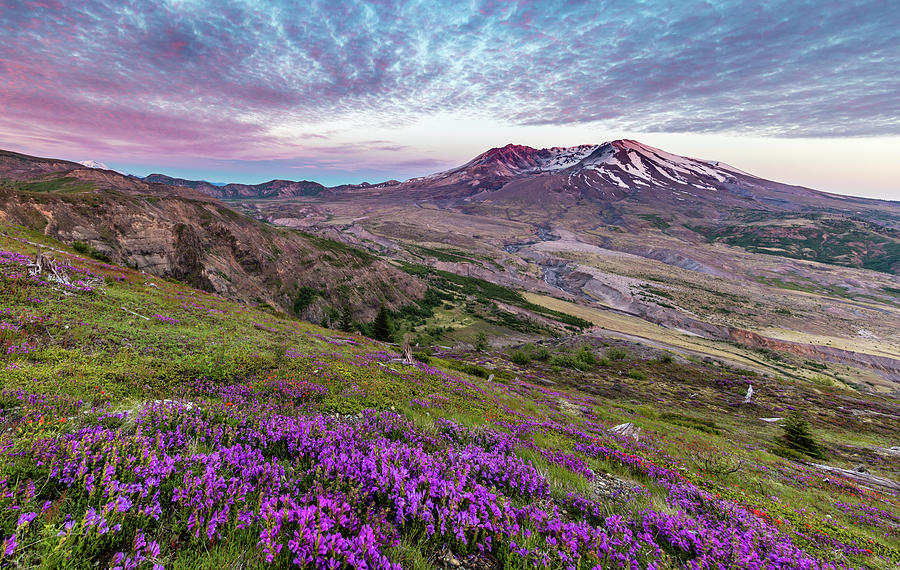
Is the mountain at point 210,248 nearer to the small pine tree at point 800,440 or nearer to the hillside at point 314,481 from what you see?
the hillside at point 314,481

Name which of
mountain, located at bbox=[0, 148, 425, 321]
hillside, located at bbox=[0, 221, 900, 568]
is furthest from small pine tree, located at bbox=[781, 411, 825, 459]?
mountain, located at bbox=[0, 148, 425, 321]

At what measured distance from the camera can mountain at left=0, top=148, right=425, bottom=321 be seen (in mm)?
39812

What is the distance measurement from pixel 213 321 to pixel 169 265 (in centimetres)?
4339

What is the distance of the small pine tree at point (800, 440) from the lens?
21259mm

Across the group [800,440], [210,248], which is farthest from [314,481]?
[210,248]

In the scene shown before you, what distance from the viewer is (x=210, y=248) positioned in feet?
185

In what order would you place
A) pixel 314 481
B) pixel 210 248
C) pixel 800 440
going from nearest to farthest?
pixel 314 481
pixel 800 440
pixel 210 248

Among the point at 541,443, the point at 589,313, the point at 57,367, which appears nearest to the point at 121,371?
the point at 57,367

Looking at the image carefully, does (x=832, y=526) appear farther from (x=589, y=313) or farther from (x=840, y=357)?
(x=840, y=357)

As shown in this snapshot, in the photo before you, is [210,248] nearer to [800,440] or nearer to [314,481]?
[314,481]

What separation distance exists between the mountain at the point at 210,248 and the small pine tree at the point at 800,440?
199 ft

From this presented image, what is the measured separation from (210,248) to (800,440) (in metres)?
75.4

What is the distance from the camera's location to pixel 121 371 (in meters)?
7.37

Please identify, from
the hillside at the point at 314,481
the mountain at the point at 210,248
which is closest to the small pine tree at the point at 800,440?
the hillside at the point at 314,481
